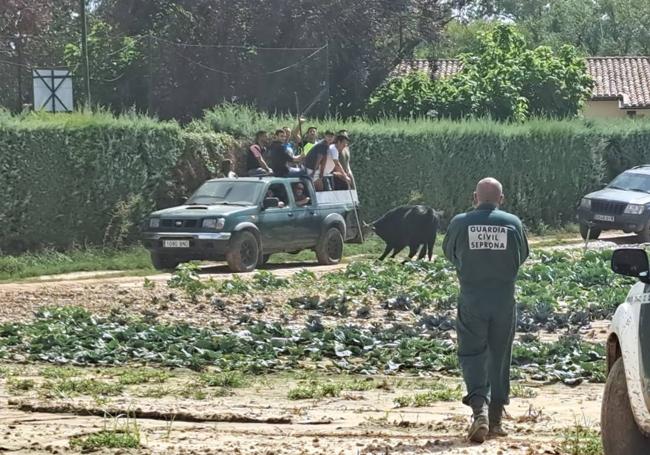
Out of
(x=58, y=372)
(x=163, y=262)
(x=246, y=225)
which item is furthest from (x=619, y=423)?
(x=163, y=262)

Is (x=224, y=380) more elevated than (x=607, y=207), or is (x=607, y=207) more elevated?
(x=224, y=380)

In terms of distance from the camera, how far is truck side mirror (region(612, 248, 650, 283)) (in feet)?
25.8

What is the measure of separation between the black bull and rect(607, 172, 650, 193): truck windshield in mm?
8903

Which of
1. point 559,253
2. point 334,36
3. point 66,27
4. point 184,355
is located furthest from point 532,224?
point 184,355

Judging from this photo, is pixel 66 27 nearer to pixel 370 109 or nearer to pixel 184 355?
pixel 370 109

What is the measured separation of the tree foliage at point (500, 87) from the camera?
46094 mm

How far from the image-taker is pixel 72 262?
2645 centimetres

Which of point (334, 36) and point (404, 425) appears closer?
point (404, 425)

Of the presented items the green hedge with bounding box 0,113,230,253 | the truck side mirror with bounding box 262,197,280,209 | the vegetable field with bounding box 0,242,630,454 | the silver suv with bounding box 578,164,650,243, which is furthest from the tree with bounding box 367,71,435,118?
the vegetable field with bounding box 0,242,630,454

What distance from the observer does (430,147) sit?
36031mm

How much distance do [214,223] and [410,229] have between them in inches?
171

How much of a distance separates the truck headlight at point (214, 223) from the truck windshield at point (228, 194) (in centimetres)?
100

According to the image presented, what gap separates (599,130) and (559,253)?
54.4 ft

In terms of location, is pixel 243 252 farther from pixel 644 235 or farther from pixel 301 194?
pixel 644 235
